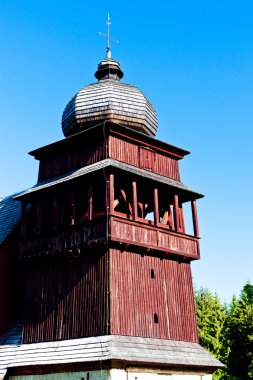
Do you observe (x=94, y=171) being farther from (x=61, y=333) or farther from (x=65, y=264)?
(x=61, y=333)

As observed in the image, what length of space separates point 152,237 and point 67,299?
431 cm

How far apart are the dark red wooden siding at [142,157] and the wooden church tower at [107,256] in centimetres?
5

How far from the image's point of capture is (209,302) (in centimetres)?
5078

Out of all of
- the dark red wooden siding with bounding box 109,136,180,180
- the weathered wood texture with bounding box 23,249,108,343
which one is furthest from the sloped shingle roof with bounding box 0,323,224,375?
the dark red wooden siding with bounding box 109,136,180,180

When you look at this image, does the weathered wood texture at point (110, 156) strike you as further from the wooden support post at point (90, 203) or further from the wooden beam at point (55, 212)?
the wooden support post at point (90, 203)

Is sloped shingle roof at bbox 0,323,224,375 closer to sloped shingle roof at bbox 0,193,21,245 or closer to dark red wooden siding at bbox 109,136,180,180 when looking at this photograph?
sloped shingle roof at bbox 0,193,21,245

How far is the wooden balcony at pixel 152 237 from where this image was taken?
2083 centimetres

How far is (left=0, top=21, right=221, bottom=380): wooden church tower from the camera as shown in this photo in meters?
20.2

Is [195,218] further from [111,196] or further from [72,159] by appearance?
[72,159]

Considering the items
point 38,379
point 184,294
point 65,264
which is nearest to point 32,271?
point 65,264

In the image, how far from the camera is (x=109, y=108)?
25.2 m

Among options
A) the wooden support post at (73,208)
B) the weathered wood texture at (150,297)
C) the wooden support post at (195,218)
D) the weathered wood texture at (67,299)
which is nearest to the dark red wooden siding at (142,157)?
the wooden support post at (195,218)

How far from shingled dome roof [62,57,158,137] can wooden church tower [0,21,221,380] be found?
5cm

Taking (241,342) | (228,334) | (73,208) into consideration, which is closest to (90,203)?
(73,208)
